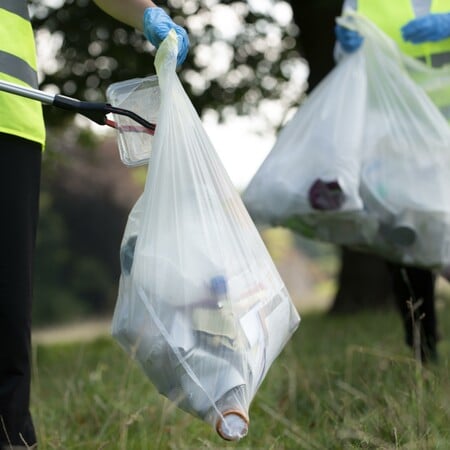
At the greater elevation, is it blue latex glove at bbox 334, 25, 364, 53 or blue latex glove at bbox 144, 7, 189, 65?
blue latex glove at bbox 144, 7, 189, 65

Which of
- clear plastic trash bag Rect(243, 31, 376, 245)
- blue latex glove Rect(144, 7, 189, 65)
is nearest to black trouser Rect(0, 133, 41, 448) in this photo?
blue latex glove Rect(144, 7, 189, 65)

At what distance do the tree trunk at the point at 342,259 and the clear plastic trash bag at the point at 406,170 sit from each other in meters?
3.61

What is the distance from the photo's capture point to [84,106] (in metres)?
1.83

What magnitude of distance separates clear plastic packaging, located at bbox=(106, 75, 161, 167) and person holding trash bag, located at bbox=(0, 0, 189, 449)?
12 cm

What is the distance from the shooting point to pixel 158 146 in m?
1.80

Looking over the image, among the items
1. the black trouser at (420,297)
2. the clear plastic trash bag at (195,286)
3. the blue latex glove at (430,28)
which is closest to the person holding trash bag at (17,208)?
the clear plastic trash bag at (195,286)

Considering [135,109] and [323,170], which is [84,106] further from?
[323,170]

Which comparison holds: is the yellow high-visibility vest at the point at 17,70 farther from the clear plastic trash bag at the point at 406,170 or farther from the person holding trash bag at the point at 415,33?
the person holding trash bag at the point at 415,33

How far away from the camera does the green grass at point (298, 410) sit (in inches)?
82.0

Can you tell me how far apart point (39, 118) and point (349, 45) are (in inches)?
58.1

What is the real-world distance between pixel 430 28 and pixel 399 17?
0.18 m

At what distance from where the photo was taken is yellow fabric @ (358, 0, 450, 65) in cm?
295

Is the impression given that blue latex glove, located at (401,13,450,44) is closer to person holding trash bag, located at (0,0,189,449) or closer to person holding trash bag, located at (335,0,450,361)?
person holding trash bag, located at (335,0,450,361)

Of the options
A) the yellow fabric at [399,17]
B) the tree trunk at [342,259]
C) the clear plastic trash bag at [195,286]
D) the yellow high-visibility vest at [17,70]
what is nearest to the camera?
the clear plastic trash bag at [195,286]
